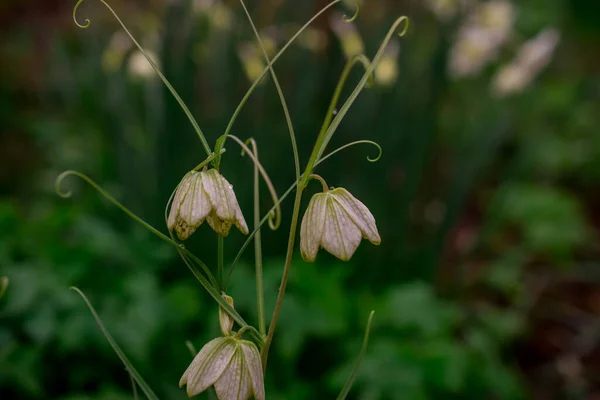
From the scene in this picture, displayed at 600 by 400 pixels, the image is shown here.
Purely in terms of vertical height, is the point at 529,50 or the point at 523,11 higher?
the point at 529,50

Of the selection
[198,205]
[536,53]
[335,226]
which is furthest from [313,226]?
[536,53]

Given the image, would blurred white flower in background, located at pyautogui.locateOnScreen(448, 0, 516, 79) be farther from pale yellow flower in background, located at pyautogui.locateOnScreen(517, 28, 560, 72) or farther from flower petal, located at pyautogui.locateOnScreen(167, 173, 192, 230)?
flower petal, located at pyautogui.locateOnScreen(167, 173, 192, 230)

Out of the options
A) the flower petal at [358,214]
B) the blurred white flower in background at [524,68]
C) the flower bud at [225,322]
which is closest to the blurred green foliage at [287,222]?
the blurred white flower in background at [524,68]

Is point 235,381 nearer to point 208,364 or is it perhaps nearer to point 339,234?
point 208,364

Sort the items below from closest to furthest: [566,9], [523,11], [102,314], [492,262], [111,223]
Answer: [102,314] → [111,223] → [492,262] → [566,9] → [523,11]

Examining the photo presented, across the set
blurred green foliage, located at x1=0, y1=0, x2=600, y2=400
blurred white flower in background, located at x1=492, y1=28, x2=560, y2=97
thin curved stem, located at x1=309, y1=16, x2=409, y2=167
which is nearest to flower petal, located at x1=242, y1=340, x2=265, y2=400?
thin curved stem, located at x1=309, y1=16, x2=409, y2=167

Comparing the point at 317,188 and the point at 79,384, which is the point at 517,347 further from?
the point at 79,384

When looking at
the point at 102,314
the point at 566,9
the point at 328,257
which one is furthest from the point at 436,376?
the point at 566,9
